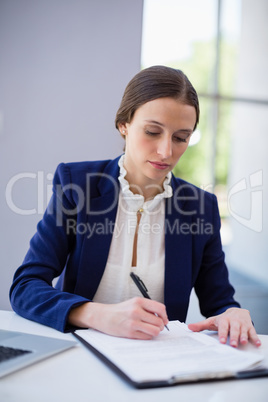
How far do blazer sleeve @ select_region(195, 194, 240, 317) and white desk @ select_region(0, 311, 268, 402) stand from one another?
61cm

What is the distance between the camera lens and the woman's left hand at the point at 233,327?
36.3 inches

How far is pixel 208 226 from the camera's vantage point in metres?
1.43

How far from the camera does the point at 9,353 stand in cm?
73

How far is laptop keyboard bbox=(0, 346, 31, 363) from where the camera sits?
71 centimetres

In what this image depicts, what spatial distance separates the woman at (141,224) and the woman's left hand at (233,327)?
7.0 inches

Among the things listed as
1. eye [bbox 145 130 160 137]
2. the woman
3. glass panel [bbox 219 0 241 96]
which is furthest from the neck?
glass panel [bbox 219 0 241 96]

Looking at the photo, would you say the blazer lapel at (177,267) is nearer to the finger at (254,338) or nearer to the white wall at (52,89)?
the finger at (254,338)

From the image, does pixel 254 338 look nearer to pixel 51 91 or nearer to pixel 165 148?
pixel 165 148

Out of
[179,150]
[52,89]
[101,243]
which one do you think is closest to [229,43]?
[52,89]

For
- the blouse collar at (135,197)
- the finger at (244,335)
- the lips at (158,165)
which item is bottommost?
the finger at (244,335)

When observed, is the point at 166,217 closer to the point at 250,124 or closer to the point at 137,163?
the point at 137,163

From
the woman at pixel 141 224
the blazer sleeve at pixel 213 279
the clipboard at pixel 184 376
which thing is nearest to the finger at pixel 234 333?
the clipboard at pixel 184 376

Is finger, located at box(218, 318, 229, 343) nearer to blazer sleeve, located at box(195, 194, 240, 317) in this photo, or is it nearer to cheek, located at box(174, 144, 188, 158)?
blazer sleeve, located at box(195, 194, 240, 317)

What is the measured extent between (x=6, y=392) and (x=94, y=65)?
1.85m
